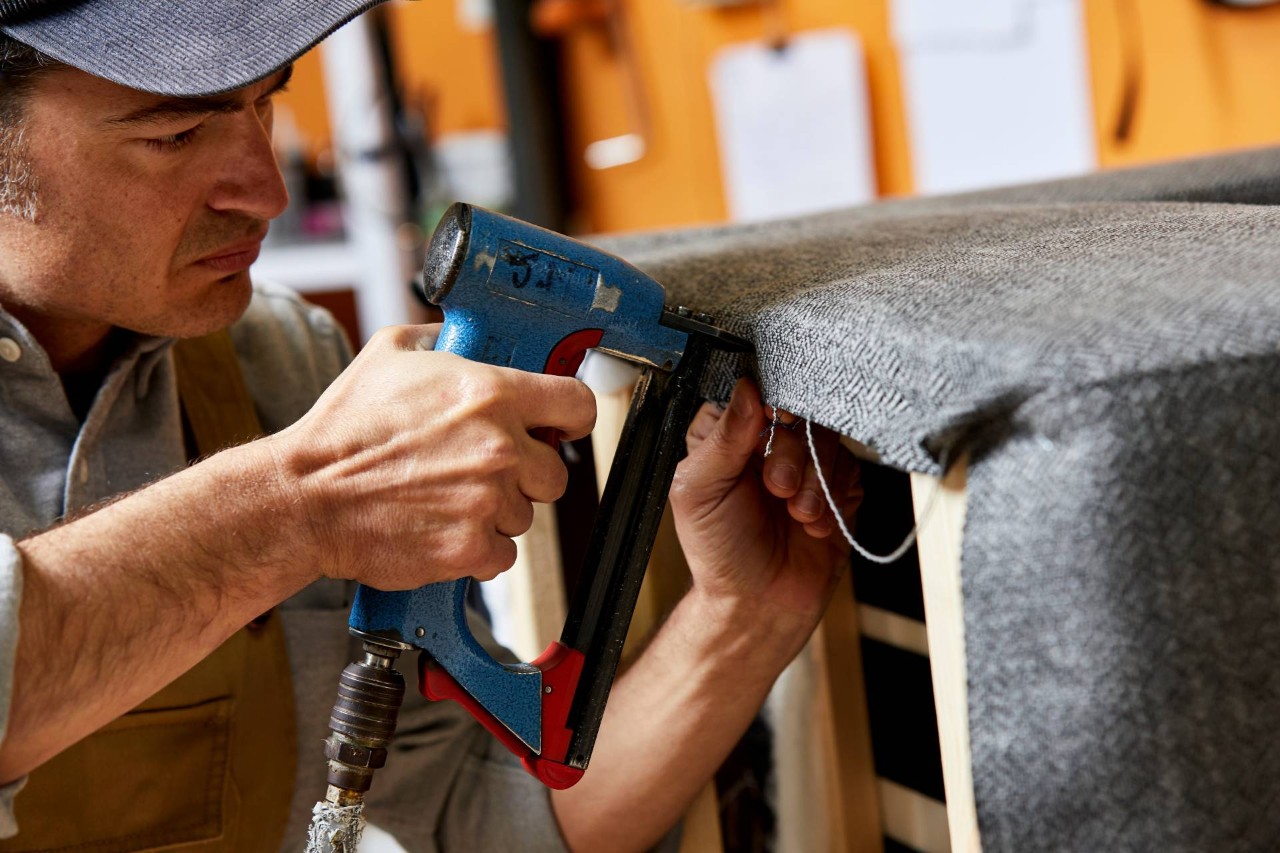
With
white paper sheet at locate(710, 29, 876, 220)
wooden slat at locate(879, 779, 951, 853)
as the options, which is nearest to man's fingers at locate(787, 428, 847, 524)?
wooden slat at locate(879, 779, 951, 853)

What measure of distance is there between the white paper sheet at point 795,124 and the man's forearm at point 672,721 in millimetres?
1315

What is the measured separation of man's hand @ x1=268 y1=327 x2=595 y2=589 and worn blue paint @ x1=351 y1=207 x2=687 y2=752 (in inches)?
0.9

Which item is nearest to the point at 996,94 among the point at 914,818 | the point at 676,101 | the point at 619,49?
the point at 676,101

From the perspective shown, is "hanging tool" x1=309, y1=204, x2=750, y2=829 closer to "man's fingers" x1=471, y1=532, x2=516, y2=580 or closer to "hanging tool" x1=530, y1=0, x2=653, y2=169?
"man's fingers" x1=471, y1=532, x2=516, y2=580

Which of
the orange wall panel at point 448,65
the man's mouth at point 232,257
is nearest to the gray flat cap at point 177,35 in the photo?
the man's mouth at point 232,257

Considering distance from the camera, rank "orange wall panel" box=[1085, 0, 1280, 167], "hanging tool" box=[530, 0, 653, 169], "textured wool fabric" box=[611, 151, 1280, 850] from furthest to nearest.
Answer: "hanging tool" box=[530, 0, 653, 169] < "orange wall panel" box=[1085, 0, 1280, 167] < "textured wool fabric" box=[611, 151, 1280, 850]

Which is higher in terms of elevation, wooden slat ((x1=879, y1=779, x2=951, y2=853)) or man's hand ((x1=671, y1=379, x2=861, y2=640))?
man's hand ((x1=671, y1=379, x2=861, y2=640))

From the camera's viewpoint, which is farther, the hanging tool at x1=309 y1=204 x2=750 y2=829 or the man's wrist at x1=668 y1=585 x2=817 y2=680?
the man's wrist at x1=668 y1=585 x2=817 y2=680

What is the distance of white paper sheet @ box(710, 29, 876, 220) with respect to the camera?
2049mm

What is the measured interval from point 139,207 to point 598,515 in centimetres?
36

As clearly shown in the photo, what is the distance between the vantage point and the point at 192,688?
2.74 ft

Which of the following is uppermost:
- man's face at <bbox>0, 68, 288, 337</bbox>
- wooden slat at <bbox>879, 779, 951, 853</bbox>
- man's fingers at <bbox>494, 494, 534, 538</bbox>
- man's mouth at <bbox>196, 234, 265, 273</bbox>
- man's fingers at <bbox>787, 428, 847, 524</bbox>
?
man's face at <bbox>0, 68, 288, 337</bbox>

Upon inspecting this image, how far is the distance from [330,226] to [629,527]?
2.30 m

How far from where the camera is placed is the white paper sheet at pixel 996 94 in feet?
5.68
